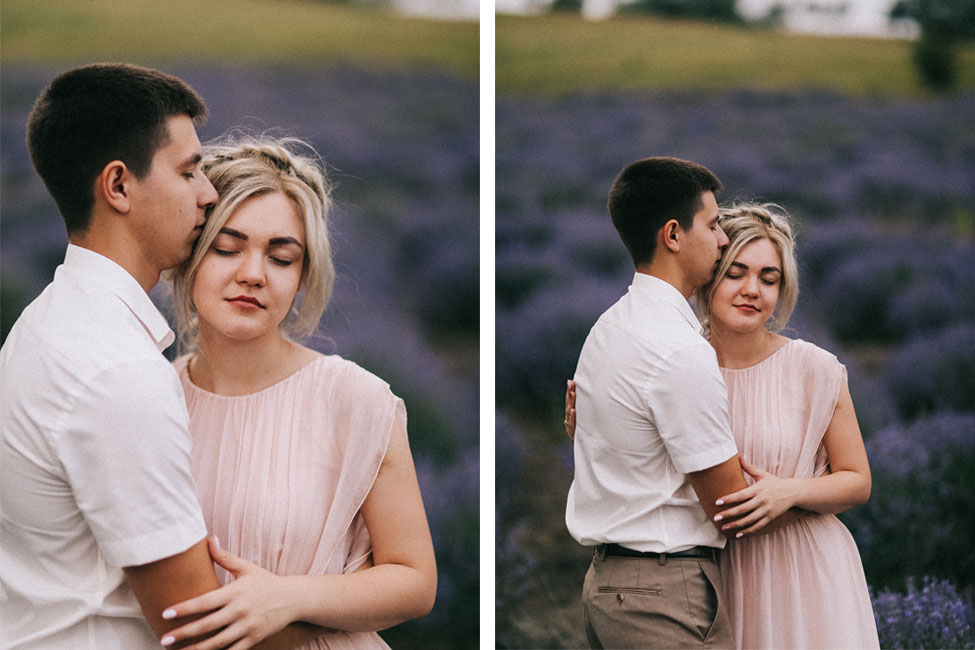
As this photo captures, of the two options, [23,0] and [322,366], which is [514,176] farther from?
[23,0]

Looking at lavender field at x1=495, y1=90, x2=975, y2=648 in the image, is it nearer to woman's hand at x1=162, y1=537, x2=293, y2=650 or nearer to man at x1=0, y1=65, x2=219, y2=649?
woman's hand at x1=162, y1=537, x2=293, y2=650

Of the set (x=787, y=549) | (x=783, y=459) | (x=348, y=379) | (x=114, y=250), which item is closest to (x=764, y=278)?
(x=783, y=459)

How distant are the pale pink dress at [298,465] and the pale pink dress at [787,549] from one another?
0.96 metres

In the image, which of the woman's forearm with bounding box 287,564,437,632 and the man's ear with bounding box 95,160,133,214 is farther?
the woman's forearm with bounding box 287,564,437,632

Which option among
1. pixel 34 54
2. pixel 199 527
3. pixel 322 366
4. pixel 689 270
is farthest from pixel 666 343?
pixel 34 54

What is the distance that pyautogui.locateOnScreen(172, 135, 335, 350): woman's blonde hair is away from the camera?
2082 millimetres

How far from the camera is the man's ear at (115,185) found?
1.81m

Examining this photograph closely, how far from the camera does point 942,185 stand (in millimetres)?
2703

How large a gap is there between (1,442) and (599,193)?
1771 millimetres

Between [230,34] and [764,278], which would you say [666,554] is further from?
[230,34]

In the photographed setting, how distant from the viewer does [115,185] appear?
5.98 ft

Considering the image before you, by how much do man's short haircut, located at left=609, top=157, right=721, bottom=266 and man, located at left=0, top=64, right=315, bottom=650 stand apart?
1196mm

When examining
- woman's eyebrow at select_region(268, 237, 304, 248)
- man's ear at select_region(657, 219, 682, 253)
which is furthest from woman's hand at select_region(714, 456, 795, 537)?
woman's eyebrow at select_region(268, 237, 304, 248)

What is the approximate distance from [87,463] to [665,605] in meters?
1.40
